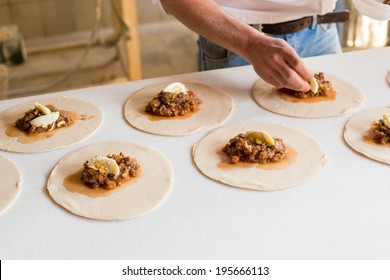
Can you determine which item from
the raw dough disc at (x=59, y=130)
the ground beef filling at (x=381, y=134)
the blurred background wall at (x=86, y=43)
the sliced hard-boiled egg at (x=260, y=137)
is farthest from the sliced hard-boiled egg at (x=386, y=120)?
the blurred background wall at (x=86, y=43)

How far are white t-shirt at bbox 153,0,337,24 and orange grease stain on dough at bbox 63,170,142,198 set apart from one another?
0.96m

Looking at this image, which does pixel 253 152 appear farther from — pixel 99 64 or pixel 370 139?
pixel 99 64

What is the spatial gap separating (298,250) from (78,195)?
0.68m

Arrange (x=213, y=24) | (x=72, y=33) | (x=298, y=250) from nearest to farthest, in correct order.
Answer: (x=298, y=250) < (x=213, y=24) < (x=72, y=33)

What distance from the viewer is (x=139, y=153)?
1.77 metres

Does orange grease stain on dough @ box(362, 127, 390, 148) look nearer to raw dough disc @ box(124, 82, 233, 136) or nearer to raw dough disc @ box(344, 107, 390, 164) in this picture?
→ raw dough disc @ box(344, 107, 390, 164)

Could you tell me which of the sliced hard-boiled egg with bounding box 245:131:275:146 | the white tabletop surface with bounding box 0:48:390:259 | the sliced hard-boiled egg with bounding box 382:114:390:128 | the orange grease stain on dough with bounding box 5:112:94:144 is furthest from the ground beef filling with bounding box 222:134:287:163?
the orange grease stain on dough with bounding box 5:112:94:144

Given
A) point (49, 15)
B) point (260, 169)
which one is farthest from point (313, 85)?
point (49, 15)

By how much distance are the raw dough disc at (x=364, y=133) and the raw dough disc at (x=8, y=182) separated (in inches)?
43.6

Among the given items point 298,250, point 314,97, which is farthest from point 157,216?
point 314,97

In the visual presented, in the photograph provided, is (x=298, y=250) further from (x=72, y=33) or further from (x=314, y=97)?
(x=72, y=33)

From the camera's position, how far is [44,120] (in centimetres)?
188

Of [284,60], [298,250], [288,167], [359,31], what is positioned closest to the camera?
[298,250]

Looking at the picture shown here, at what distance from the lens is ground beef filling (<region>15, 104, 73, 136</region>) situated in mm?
1885
